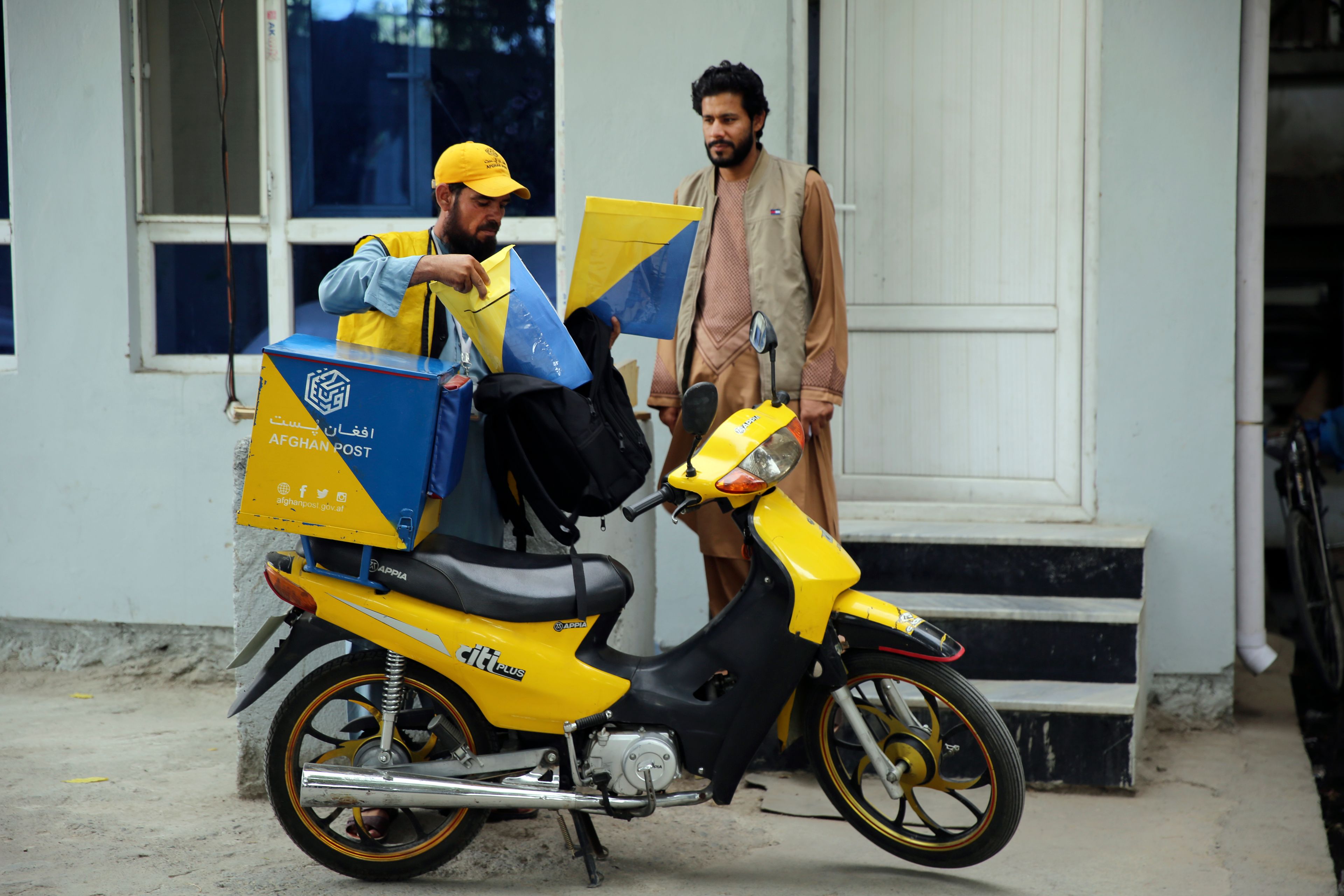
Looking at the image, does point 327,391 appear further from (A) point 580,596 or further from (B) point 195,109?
(B) point 195,109

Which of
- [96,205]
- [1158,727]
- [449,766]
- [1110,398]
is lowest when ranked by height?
[1158,727]

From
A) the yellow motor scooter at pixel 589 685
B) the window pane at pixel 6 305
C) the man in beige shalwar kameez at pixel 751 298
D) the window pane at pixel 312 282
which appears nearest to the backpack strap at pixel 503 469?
the yellow motor scooter at pixel 589 685

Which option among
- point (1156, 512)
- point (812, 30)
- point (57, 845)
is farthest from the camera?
point (812, 30)

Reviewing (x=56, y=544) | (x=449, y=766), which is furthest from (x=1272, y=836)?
(x=56, y=544)

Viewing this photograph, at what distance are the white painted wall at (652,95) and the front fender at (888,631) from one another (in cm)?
163

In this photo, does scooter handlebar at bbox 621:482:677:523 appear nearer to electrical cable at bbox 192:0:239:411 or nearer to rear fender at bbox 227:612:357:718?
rear fender at bbox 227:612:357:718

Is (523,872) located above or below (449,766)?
below

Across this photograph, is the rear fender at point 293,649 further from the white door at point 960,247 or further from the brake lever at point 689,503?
the white door at point 960,247

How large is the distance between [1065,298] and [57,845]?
13.0ft

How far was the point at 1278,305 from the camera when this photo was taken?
10625 millimetres

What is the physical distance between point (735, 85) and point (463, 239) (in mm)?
1028

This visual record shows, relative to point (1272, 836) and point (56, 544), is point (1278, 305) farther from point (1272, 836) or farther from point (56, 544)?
point (56, 544)

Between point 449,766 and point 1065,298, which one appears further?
point 1065,298

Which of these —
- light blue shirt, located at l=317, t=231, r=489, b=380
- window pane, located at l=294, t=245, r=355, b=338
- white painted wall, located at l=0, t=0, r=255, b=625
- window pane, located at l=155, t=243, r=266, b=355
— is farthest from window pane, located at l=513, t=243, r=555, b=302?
light blue shirt, located at l=317, t=231, r=489, b=380
